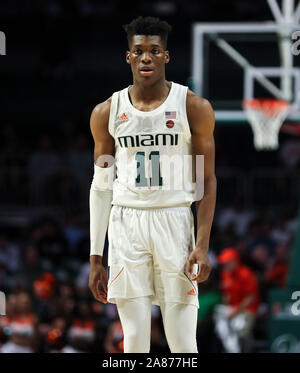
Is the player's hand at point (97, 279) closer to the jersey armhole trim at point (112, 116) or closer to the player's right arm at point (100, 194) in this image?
the player's right arm at point (100, 194)

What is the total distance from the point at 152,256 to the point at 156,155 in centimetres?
56

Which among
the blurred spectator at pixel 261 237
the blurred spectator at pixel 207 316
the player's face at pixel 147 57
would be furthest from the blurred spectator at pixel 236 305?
the player's face at pixel 147 57

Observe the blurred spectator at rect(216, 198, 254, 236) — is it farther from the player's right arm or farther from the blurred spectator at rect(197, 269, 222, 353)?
the player's right arm

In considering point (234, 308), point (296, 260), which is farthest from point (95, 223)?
point (234, 308)

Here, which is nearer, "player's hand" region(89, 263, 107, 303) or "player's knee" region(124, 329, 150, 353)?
"player's knee" region(124, 329, 150, 353)

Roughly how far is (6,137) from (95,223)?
34.3 ft

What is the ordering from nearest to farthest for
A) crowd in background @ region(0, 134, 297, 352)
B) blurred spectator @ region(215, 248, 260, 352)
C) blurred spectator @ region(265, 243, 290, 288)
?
crowd in background @ region(0, 134, 297, 352) < blurred spectator @ region(215, 248, 260, 352) < blurred spectator @ region(265, 243, 290, 288)

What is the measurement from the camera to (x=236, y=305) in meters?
10.3

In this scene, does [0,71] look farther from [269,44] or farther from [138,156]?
[138,156]

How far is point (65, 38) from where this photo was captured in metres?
16.0

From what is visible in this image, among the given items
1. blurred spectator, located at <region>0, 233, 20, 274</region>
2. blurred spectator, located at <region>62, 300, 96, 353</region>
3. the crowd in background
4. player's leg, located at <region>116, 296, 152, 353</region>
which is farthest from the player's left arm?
blurred spectator, located at <region>0, 233, 20, 274</region>

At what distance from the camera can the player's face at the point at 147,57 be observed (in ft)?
15.1

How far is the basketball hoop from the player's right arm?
5534 mm

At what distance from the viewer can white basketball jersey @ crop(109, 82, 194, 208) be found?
4625 mm
